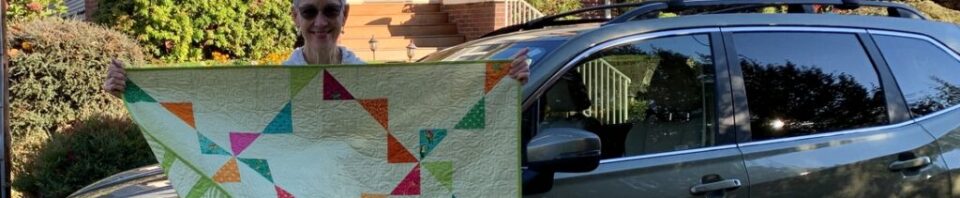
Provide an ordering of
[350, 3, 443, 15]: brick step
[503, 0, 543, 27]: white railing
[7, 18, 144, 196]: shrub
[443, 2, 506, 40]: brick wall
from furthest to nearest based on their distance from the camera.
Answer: [350, 3, 443, 15]: brick step, [503, 0, 543, 27]: white railing, [443, 2, 506, 40]: brick wall, [7, 18, 144, 196]: shrub

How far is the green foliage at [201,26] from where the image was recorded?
9.61 m

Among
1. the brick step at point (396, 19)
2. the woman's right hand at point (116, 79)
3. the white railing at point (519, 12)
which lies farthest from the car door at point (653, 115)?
the brick step at point (396, 19)

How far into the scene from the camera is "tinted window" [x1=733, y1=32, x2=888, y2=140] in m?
3.28

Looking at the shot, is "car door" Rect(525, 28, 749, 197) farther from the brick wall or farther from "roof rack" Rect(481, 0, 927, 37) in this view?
the brick wall

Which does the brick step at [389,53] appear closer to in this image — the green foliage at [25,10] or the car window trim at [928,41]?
the green foliage at [25,10]

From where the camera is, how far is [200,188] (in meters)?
2.89

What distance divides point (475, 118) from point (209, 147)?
0.90 metres

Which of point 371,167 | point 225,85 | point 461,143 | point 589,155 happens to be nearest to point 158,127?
point 225,85

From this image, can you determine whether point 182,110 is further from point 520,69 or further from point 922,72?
point 922,72

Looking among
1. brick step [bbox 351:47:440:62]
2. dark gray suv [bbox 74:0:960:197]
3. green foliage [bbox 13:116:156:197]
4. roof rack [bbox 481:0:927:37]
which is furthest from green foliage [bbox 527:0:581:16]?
dark gray suv [bbox 74:0:960:197]

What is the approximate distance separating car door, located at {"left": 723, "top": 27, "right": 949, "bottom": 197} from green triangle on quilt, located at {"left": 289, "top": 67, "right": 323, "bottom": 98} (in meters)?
1.55

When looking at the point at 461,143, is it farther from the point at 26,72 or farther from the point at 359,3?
the point at 359,3

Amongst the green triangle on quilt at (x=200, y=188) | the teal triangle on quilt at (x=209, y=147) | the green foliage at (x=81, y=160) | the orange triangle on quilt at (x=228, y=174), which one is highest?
the teal triangle on quilt at (x=209, y=147)

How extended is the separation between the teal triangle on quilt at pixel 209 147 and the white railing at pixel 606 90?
126 cm
